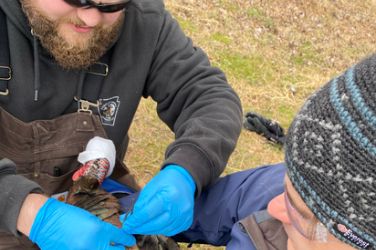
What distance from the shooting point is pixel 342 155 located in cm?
114

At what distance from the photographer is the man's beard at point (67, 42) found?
82.8 inches

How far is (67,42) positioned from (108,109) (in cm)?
38

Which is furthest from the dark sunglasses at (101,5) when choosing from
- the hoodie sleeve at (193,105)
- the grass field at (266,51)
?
the grass field at (266,51)

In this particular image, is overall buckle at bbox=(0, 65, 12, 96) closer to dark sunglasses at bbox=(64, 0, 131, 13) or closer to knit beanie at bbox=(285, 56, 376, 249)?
dark sunglasses at bbox=(64, 0, 131, 13)

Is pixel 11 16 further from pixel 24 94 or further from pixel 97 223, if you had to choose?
pixel 97 223

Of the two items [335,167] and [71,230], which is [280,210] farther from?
[71,230]

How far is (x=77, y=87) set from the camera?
2287 millimetres

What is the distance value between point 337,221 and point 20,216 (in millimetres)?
1239

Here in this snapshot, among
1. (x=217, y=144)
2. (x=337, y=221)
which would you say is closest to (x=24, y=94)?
(x=217, y=144)

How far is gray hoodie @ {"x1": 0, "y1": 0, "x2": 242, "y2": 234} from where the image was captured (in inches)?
82.0

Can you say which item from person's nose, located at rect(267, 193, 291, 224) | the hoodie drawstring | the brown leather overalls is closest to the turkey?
the brown leather overalls

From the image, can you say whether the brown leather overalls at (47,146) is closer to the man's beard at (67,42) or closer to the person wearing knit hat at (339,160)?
the man's beard at (67,42)

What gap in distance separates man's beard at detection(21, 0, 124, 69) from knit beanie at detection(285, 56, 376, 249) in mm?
1187

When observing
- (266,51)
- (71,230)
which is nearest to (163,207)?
(71,230)
